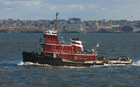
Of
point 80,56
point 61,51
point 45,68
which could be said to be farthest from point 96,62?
point 45,68

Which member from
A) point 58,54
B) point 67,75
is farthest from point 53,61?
point 67,75

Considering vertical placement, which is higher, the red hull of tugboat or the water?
the red hull of tugboat

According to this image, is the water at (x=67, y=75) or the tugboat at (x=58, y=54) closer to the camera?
the water at (x=67, y=75)

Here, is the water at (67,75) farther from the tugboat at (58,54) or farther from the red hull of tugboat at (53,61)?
the tugboat at (58,54)

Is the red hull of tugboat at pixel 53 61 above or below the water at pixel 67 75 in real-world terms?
above

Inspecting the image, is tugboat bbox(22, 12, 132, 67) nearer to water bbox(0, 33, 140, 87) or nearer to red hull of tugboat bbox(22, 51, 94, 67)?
red hull of tugboat bbox(22, 51, 94, 67)

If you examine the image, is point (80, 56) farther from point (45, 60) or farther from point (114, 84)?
point (114, 84)

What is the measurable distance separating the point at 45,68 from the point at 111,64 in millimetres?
13130

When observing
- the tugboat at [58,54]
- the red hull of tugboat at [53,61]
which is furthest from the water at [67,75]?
the tugboat at [58,54]

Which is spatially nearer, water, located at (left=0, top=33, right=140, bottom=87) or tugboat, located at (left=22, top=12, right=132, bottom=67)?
water, located at (left=0, top=33, right=140, bottom=87)

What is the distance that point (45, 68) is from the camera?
153 ft

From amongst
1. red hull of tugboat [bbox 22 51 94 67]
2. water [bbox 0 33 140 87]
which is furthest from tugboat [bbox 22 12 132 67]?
water [bbox 0 33 140 87]

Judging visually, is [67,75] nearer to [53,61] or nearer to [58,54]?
[53,61]

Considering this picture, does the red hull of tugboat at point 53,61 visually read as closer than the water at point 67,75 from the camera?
No
